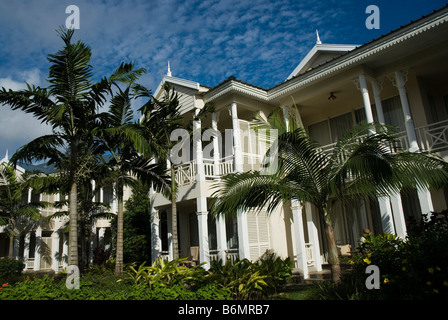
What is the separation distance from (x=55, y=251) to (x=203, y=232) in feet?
53.2

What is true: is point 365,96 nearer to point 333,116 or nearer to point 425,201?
point 333,116

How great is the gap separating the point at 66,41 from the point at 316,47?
945cm

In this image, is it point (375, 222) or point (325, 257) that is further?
point (325, 257)

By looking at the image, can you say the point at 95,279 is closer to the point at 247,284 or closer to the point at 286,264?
the point at 247,284

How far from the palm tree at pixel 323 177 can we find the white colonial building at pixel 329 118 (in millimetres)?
2884

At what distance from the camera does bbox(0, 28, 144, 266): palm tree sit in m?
9.73

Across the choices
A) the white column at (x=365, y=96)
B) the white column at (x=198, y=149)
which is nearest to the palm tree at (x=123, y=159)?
the white column at (x=198, y=149)

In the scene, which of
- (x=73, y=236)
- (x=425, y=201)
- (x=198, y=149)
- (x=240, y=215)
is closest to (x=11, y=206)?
(x=73, y=236)

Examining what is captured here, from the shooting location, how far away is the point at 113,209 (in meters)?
23.9

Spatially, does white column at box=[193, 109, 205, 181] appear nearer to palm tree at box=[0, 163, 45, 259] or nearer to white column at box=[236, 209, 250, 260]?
white column at box=[236, 209, 250, 260]

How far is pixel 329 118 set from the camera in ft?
45.5

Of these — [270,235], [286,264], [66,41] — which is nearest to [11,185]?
[66,41]

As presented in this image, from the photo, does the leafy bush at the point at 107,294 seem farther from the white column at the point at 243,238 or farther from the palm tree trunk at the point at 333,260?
the white column at the point at 243,238

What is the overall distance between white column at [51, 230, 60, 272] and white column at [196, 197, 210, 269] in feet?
52.5
